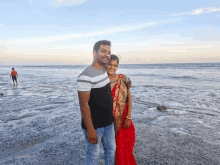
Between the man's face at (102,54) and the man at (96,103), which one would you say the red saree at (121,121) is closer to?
the man at (96,103)

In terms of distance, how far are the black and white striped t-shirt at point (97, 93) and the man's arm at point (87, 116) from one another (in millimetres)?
70

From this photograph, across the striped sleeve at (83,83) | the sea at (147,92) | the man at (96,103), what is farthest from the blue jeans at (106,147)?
the sea at (147,92)

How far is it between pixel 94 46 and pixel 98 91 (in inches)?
23.3

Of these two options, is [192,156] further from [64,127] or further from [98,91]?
[64,127]

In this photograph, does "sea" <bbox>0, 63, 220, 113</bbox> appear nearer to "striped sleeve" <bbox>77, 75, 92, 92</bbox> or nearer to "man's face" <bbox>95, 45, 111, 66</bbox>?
"man's face" <bbox>95, 45, 111, 66</bbox>

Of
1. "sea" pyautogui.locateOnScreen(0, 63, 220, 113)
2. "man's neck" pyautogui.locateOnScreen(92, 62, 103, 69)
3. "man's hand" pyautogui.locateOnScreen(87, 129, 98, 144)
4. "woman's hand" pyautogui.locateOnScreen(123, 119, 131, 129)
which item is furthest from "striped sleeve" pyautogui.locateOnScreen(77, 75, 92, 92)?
"sea" pyautogui.locateOnScreen(0, 63, 220, 113)

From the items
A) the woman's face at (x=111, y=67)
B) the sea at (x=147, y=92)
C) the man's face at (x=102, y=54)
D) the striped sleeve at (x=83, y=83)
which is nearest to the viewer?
the striped sleeve at (x=83, y=83)

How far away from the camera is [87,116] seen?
163 centimetres

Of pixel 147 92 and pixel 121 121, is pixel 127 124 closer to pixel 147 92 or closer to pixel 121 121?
pixel 121 121

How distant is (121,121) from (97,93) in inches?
34.1

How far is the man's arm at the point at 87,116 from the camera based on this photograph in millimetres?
1567

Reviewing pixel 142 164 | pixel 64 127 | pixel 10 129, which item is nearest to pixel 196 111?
pixel 142 164

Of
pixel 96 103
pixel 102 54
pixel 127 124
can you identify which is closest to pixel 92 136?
pixel 96 103

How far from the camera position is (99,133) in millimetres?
1823
